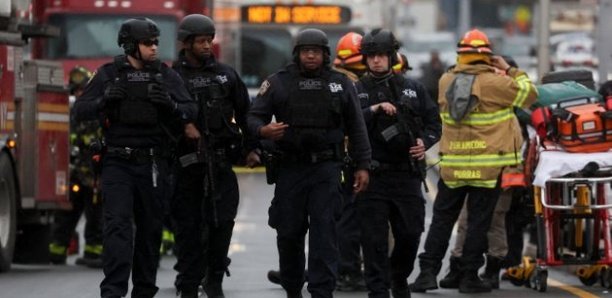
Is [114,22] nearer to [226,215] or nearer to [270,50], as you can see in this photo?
[270,50]

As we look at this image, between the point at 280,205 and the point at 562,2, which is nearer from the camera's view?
the point at 280,205

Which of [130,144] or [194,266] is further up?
[130,144]

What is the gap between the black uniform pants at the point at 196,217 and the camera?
13398mm

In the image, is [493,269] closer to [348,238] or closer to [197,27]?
[348,238]

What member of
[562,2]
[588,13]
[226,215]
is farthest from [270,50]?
[562,2]

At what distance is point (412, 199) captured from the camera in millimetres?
13281

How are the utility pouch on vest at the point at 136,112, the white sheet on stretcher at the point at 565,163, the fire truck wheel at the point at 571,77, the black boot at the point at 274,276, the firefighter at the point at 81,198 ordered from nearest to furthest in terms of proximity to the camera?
the utility pouch on vest at the point at 136,112 → the white sheet on stretcher at the point at 565,163 → the black boot at the point at 274,276 → the fire truck wheel at the point at 571,77 → the firefighter at the point at 81,198

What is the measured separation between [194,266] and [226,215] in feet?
1.40

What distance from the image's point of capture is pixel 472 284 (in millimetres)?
14953

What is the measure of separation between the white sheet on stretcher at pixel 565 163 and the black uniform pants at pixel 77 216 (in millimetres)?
5647

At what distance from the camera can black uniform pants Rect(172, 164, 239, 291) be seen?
13398 millimetres

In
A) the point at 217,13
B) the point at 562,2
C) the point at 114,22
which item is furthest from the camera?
the point at 562,2

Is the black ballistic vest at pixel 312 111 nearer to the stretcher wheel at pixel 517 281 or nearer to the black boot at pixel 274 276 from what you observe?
the black boot at pixel 274 276

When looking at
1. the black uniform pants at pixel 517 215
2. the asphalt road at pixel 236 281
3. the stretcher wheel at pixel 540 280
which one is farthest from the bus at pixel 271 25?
the stretcher wheel at pixel 540 280
